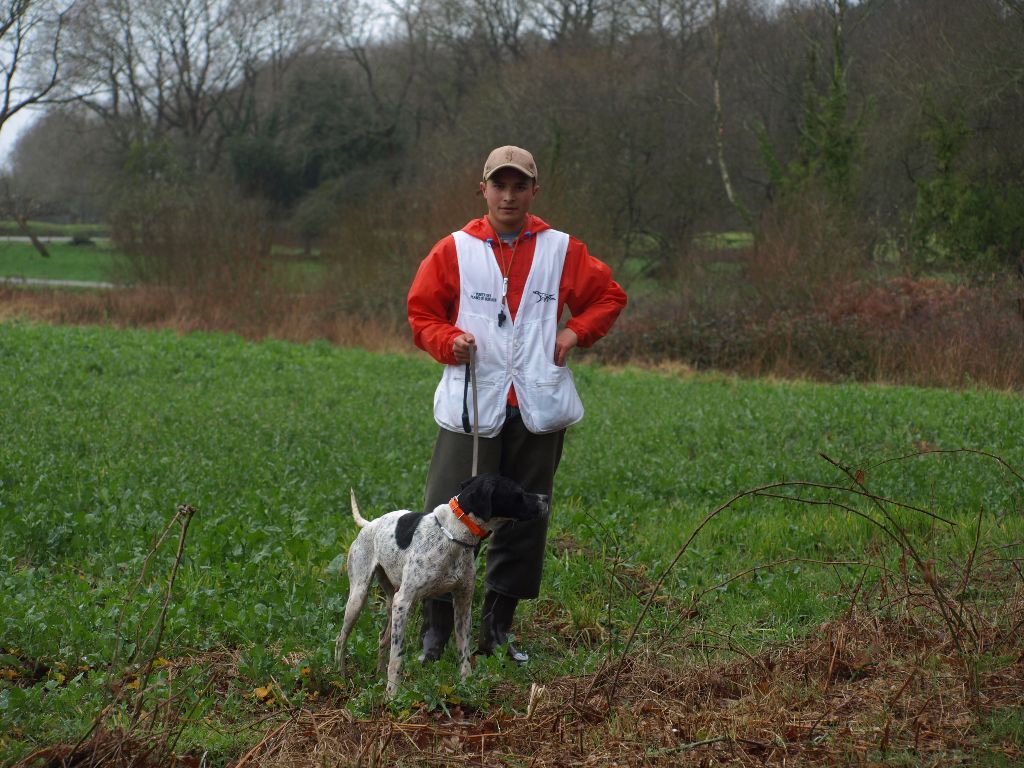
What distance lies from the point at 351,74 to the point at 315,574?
41.0 m

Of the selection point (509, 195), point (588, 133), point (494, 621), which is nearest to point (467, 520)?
point (494, 621)

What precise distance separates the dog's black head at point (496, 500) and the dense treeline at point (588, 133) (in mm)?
14850

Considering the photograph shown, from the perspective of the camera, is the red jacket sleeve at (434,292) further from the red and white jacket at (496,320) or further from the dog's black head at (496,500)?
the dog's black head at (496,500)

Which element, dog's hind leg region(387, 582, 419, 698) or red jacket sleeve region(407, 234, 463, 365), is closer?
dog's hind leg region(387, 582, 419, 698)

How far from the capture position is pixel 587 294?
16.5 feet

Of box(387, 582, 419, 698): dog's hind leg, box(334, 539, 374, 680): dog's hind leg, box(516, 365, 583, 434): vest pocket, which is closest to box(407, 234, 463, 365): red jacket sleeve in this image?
box(516, 365, 583, 434): vest pocket

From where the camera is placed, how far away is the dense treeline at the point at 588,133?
→ 22172 millimetres

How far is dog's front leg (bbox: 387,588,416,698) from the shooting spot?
170 inches

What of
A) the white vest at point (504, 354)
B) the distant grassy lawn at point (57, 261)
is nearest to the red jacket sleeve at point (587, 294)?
the white vest at point (504, 354)

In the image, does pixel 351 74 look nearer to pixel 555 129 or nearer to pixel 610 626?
pixel 555 129

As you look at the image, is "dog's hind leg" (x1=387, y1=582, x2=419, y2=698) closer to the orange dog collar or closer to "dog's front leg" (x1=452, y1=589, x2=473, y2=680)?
"dog's front leg" (x1=452, y1=589, x2=473, y2=680)

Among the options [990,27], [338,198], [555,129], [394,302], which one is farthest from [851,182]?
[338,198]

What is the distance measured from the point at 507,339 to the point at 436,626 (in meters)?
1.36

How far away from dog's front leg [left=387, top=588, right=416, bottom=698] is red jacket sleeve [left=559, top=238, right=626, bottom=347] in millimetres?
1385
